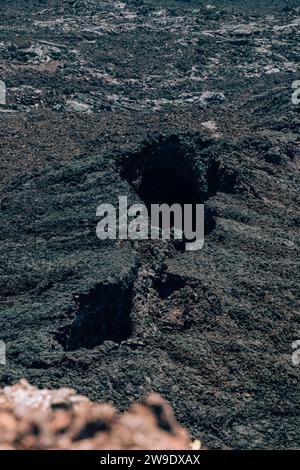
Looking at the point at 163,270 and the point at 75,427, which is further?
the point at 163,270

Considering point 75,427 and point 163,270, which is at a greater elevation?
point 75,427

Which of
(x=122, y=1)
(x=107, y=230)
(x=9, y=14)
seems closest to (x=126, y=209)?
(x=107, y=230)

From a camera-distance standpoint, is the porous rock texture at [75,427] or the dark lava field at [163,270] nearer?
the porous rock texture at [75,427]

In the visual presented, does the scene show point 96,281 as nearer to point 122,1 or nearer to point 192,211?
point 192,211

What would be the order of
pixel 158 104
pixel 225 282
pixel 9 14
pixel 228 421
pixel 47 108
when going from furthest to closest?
pixel 9 14, pixel 158 104, pixel 47 108, pixel 225 282, pixel 228 421
